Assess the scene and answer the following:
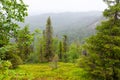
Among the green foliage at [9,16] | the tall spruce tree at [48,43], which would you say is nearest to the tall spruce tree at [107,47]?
the green foliage at [9,16]

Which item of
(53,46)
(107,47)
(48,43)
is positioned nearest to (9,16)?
(107,47)

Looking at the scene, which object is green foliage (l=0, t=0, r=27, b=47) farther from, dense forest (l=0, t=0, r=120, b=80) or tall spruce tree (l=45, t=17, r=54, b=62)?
tall spruce tree (l=45, t=17, r=54, b=62)

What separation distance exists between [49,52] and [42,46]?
4.04m

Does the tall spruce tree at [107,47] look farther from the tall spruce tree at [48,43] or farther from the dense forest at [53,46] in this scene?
the tall spruce tree at [48,43]

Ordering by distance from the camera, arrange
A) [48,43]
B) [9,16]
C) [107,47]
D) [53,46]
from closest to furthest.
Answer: [9,16] → [107,47] → [48,43] → [53,46]

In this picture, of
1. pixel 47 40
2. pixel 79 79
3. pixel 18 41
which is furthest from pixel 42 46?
pixel 18 41

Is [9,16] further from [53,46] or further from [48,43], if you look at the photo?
[53,46]

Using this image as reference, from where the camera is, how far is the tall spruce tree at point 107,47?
2869 cm

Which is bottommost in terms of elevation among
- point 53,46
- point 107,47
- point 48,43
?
point 53,46

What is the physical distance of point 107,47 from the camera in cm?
2850

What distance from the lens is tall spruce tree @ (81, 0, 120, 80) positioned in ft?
94.1

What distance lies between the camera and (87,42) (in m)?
31.7

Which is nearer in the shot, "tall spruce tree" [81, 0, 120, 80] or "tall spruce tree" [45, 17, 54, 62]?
"tall spruce tree" [81, 0, 120, 80]

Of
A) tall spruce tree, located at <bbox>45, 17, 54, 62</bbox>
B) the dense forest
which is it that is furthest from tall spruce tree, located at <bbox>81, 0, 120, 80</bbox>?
tall spruce tree, located at <bbox>45, 17, 54, 62</bbox>
